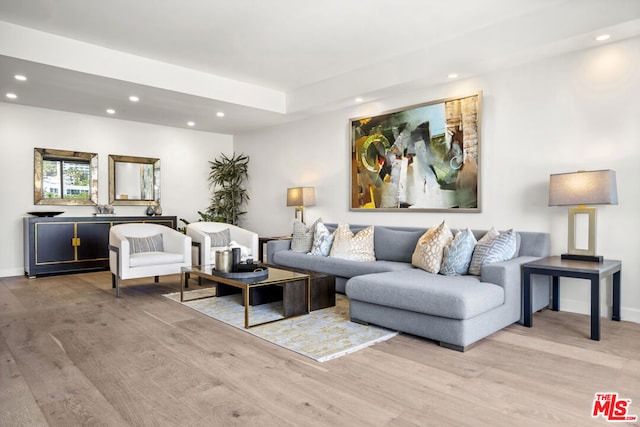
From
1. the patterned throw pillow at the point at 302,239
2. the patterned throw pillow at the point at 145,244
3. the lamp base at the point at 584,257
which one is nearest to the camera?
the lamp base at the point at 584,257

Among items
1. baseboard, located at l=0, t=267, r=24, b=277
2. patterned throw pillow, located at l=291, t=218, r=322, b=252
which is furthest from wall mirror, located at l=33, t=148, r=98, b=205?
patterned throw pillow, located at l=291, t=218, r=322, b=252

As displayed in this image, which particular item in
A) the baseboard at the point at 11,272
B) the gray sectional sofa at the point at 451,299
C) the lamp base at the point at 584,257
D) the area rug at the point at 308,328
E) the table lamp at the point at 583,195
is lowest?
the area rug at the point at 308,328

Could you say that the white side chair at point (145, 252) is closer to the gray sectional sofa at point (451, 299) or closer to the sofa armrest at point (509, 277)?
the gray sectional sofa at point (451, 299)

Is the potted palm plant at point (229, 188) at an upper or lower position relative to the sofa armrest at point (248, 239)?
upper

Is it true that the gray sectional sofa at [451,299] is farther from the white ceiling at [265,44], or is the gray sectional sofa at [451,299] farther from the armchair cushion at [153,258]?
the armchair cushion at [153,258]

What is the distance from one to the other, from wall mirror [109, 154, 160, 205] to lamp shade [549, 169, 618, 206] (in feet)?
20.1

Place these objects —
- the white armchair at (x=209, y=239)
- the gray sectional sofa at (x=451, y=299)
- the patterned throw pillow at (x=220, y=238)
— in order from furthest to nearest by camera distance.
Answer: the patterned throw pillow at (x=220, y=238) → the white armchair at (x=209, y=239) → the gray sectional sofa at (x=451, y=299)

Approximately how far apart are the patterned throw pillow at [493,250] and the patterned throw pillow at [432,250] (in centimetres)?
30

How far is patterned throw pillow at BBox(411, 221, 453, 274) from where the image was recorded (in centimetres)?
387

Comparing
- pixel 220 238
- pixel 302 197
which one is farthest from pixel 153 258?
pixel 302 197

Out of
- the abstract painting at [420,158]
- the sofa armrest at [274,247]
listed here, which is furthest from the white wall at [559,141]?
the sofa armrest at [274,247]

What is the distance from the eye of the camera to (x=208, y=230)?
589 cm

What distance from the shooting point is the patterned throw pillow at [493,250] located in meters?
3.58

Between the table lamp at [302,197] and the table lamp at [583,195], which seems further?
the table lamp at [302,197]
